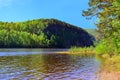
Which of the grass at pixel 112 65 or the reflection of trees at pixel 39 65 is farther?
the reflection of trees at pixel 39 65

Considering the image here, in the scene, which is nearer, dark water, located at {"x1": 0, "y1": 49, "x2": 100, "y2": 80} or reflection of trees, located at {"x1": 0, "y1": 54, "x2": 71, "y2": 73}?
dark water, located at {"x1": 0, "y1": 49, "x2": 100, "y2": 80}

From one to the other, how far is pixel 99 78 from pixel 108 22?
1856 centimetres

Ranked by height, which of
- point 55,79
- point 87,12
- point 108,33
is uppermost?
point 87,12

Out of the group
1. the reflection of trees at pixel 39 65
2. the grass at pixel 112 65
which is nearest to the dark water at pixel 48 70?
the reflection of trees at pixel 39 65

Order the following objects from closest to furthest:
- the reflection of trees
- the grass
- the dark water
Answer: the dark water, the grass, the reflection of trees

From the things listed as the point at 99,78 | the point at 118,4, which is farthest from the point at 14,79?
the point at 118,4

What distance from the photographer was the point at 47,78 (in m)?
29.2

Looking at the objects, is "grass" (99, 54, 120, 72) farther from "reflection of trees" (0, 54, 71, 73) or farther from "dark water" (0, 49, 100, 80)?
"reflection of trees" (0, 54, 71, 73)

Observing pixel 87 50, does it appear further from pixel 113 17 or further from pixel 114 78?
pixel 114 78

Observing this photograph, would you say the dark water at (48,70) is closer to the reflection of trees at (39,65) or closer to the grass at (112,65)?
the reflection of trees at (39,65)

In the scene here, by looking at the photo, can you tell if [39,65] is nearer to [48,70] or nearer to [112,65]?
[48,70]

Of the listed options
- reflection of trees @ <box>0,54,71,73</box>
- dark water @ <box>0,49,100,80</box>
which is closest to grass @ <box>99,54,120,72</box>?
dark water @ <box>0,49,100,80</box>

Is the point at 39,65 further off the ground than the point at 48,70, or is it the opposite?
the point at 39,65

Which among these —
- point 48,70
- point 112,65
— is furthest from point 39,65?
point 112,65
